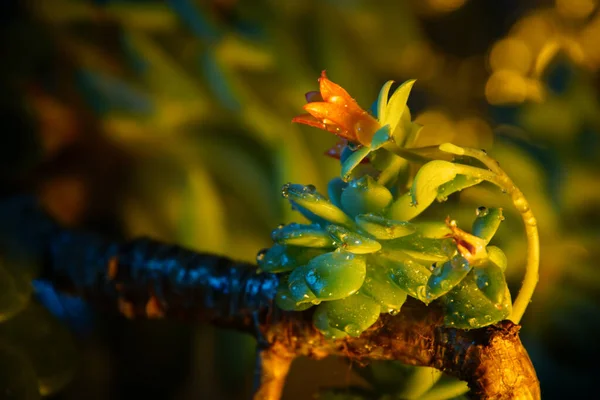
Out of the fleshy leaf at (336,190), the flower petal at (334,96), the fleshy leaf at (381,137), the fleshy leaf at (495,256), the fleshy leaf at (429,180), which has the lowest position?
the fleshy leaf at (495,256)

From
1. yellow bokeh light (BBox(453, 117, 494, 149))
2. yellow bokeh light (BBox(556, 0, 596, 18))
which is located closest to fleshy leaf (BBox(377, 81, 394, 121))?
yellow bokeh light (BBox(453, 117, 494, 149))

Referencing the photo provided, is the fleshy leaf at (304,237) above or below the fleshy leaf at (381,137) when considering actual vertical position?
below

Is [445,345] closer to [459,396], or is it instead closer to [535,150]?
[459,396]

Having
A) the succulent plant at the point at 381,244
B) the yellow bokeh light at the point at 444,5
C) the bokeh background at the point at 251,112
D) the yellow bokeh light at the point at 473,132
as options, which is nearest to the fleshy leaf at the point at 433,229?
the succulent plant at the point at 381,244

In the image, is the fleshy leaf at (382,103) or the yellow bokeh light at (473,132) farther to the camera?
the yellow bokeh light at (473,132)

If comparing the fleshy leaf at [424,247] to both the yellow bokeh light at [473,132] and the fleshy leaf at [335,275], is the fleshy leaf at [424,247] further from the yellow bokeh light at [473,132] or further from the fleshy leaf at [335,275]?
the yellow bokeh light at [473,132]

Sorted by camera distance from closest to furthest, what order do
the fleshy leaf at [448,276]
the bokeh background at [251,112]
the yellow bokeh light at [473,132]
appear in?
the fleshy leaf at [448,276]
the bokeh background at [251,112]
the yellow bokeh light at [473,132]

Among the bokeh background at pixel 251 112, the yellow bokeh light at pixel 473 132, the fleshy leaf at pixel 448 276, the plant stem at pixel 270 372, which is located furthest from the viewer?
the yellow bokeh light at pixel 473 132
